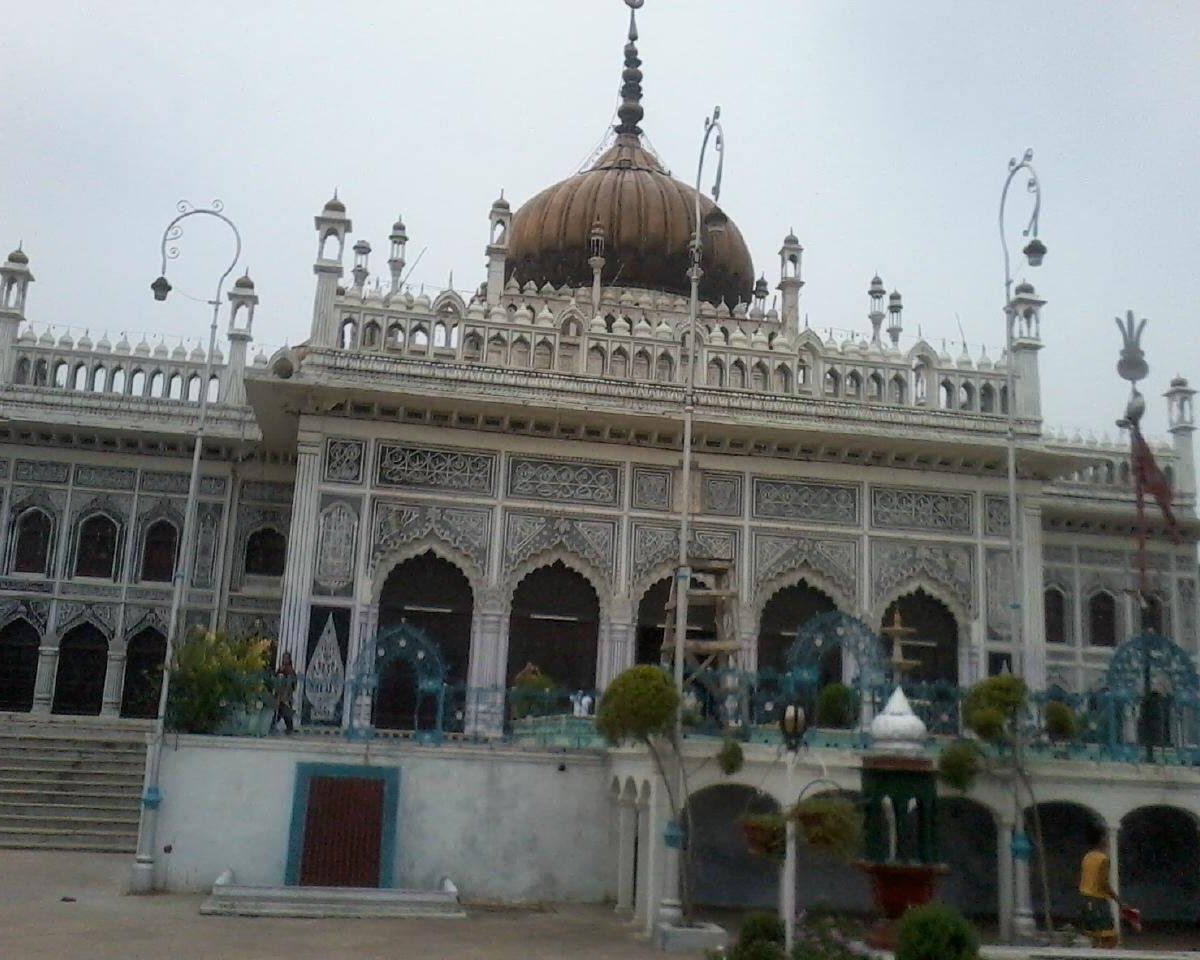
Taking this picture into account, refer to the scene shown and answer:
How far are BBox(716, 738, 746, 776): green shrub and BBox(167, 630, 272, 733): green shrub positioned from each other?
5244 millimetres

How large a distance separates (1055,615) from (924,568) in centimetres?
543

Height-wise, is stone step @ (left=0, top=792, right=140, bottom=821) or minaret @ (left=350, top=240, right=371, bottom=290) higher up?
minaret @ (left=350, top=240, right=371, bottom=290)

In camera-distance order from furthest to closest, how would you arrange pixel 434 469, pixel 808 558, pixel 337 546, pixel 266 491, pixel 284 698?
pixel 266 491 < pixel 808 558 < pixel 434 469 < pixel 337 546 < pixel 284 698

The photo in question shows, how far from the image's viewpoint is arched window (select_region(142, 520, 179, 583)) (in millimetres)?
22969

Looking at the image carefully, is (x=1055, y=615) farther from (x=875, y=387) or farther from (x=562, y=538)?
(x=562, y=538)

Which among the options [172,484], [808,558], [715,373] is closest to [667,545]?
[808,558]

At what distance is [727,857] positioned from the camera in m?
14.6

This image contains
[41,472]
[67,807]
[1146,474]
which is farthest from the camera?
[41,472]

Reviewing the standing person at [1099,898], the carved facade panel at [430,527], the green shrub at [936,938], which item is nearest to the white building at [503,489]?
the carved facade panel at [430,527]

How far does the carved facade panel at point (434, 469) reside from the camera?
1948 cm

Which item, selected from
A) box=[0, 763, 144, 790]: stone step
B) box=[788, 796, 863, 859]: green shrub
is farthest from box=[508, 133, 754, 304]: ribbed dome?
box=[788, 796, 863, 859]: green shrub

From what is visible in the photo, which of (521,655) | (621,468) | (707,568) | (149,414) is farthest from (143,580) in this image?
(707,568)

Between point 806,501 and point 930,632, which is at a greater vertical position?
point 806,501

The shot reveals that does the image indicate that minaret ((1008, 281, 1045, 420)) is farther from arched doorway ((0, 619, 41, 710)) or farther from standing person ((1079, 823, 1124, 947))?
arched doorway ((0, 619, 41, 710))
